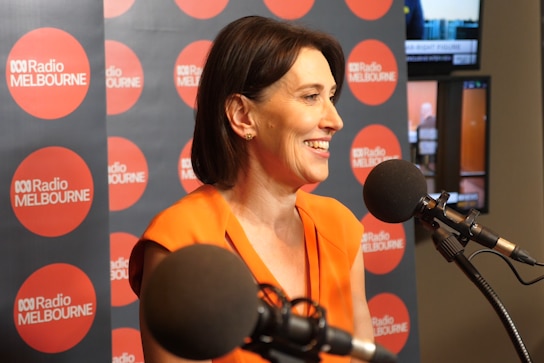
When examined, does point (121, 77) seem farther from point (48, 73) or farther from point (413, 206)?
point (413, 206)

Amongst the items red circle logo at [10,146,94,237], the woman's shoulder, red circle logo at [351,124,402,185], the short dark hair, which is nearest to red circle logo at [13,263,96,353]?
red circle logo at [10,146,94,237]

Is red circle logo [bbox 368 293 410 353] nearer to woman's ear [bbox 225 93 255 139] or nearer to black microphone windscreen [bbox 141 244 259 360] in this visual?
woman's ear [bbox 225 93 255 139]

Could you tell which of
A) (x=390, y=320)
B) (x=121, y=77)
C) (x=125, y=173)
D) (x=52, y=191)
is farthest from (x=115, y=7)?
(x=390, y=320)

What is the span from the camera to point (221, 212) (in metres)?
1.85

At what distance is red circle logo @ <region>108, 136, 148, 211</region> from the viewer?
Answer: 2.53 m

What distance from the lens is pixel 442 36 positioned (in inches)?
155

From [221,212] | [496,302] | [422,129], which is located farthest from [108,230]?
[422,129]

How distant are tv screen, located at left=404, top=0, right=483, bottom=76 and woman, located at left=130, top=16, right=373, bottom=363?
6.59ft

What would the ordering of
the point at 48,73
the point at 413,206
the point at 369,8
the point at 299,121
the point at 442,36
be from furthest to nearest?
1. the point at 442,36
2. the point at 369,8
3. the point at 48,73
4. the point at 299,121
5. the point at 413,206

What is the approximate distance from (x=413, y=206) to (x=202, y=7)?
4.42 ft

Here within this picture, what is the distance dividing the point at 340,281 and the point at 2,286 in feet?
3.07

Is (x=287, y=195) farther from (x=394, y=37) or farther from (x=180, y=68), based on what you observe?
(x=394, y=37)

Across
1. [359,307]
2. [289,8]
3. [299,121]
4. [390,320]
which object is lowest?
[390,320]

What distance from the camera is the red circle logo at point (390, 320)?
3.10 metres
